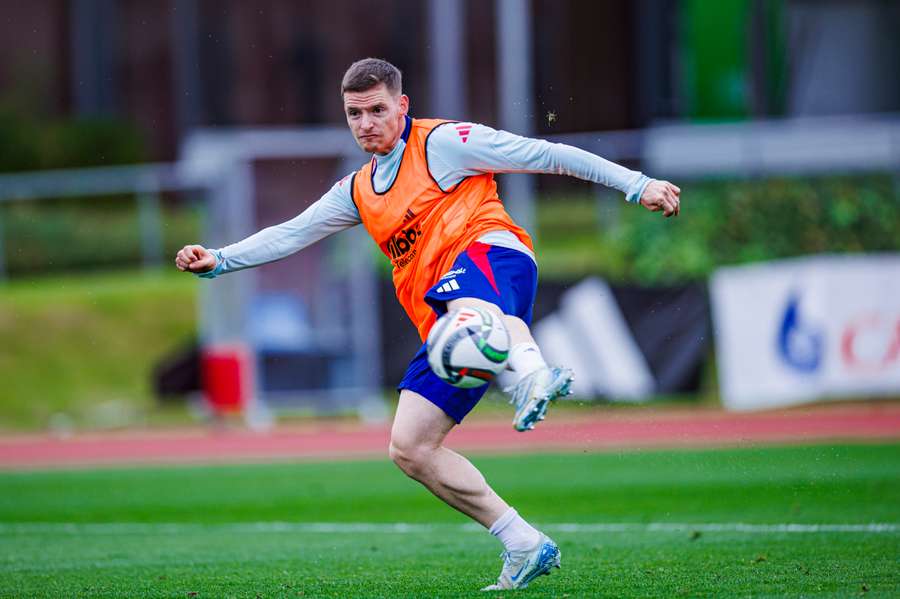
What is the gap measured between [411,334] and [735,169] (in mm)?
6527

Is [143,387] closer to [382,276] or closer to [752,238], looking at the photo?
[382,276]

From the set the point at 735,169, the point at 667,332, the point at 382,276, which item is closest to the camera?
the point at 667,332

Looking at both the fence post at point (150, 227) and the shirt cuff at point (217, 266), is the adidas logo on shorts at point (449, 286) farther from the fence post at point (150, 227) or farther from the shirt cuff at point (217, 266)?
the fence post at point (150, 227)

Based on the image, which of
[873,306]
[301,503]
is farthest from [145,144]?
[301,503]

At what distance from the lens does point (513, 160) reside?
6.55 m

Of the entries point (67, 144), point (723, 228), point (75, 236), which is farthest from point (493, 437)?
point (67, 144)

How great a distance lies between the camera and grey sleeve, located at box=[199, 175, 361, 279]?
702 centimetres

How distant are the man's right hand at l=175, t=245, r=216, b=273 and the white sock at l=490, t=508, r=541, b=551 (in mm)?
1910

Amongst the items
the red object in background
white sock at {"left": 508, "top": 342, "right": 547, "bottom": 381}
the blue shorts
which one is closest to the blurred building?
the red object in background

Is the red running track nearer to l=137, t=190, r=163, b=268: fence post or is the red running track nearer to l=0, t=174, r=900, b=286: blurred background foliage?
l=0, t=174, r=900, b=286: blurred background foliage

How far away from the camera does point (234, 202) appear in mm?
19594

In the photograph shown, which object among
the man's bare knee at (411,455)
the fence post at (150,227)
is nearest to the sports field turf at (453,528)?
the man's bare knee at (411,455)

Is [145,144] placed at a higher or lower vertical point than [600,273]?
higher

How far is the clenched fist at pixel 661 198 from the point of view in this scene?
6.29 meters
